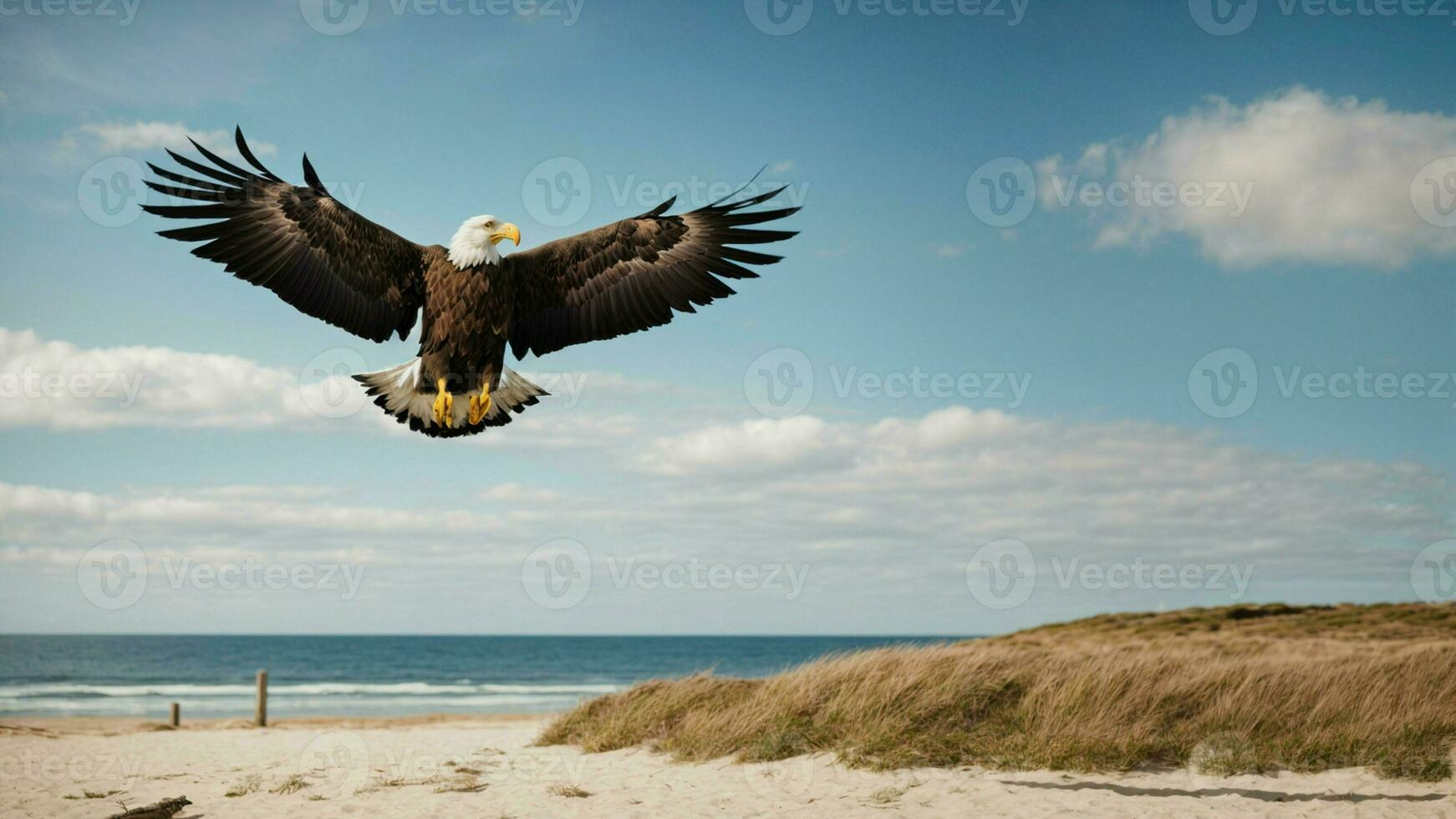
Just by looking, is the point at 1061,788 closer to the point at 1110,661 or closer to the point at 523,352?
the point at 1110,661

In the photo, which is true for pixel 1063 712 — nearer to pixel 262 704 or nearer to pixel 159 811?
pixel 159 811

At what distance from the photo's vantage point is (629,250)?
25.9 ft

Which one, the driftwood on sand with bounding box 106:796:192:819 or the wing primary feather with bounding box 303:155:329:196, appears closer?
the wing primary feather with bounding box 303:155:329:196

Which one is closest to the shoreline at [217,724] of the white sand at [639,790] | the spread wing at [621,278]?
the white sand at [639,790]

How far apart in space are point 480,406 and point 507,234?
136 centimetres

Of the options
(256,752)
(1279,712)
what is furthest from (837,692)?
(256,752)

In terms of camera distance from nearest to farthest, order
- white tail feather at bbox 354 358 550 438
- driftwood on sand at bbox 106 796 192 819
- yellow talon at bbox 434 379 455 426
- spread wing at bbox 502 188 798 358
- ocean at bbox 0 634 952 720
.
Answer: yellow talon at bbox 434 379 455 426 < white tail feather at bbox 354 358 550 438 < spread wing at bbox 502 188 798 358 < driftwood on sand at bbox 106 796 192 819 < ocean at bbox 0 634 952 720

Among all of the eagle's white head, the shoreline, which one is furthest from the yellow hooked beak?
the shoreline

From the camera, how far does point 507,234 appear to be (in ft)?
23.3

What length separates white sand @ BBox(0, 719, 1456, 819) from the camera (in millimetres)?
10922

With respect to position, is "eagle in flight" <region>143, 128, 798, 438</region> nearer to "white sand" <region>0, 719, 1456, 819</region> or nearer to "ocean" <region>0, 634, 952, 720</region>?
"white sand" <region>0, 719, 1456, 819</region>

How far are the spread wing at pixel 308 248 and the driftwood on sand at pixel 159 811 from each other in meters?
7.57

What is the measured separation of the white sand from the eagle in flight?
5968mm

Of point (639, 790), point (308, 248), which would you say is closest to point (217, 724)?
point (639, 790)
